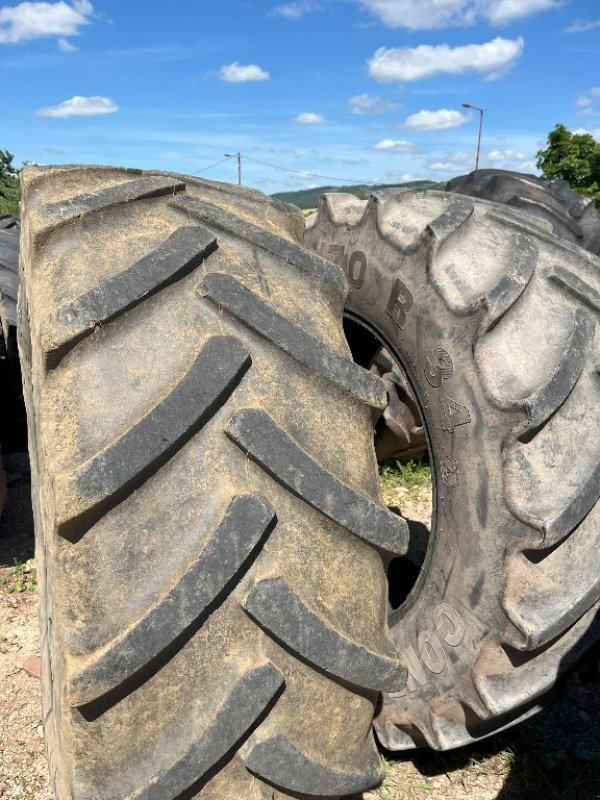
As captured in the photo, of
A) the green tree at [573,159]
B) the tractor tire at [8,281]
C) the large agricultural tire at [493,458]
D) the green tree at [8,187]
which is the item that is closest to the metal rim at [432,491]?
the large agricultural tire at [493,458]

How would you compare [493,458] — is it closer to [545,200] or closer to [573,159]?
[545,200]

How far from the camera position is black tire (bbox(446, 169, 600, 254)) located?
137 inches

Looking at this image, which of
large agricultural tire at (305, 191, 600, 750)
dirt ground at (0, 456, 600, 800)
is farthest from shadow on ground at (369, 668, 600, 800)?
large agricultural tire at (305, 191, 600, 750)

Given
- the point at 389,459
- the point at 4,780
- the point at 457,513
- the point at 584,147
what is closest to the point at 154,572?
the point at 457,513

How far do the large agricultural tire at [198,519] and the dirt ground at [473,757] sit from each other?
2.18ft

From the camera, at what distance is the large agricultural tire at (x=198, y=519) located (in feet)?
3.44

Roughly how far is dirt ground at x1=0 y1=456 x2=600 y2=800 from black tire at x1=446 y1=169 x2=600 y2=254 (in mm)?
2189

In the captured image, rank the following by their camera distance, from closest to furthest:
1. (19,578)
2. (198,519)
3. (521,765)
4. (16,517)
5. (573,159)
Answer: (198,519), (521,765), (19,578), (16,517), (573,159)

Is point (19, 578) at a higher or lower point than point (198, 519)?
lower

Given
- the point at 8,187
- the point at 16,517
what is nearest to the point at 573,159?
the point at 8,187

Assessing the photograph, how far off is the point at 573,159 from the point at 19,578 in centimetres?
2024

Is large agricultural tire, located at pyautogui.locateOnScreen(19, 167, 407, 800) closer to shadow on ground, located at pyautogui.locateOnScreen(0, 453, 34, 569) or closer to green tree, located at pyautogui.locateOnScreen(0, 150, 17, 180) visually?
shadow on ground, located at pyautogui.locateOnScreen(0, 453, 34, 569)

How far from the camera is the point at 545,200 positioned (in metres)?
3.66

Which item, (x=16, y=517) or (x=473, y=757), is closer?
(x=473, y=757)
